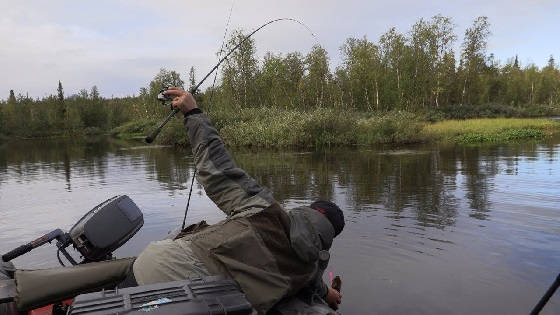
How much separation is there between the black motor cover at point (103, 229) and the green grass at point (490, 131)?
28218 millimetres

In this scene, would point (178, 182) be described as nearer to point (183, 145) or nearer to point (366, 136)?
point (366, 136)

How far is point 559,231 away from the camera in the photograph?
308 inches

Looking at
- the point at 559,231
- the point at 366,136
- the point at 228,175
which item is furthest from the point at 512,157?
the point at 228,175

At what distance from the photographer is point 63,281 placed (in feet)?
10.2

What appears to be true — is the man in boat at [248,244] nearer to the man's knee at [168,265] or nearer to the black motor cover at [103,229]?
the man's knee at [168,265]

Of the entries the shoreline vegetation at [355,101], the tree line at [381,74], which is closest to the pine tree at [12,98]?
the shoreline vegetation at [355,101]

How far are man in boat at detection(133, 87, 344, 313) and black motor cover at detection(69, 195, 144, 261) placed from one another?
131cm

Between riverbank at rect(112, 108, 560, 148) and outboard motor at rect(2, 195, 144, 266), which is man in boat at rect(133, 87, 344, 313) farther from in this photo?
riverbank at rect(112, 108, 560, 148)

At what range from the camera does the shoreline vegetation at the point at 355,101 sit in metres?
29.7

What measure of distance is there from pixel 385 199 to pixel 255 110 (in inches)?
1047

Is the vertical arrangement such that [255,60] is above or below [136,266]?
above

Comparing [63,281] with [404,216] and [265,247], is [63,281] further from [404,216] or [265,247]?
[404,216]

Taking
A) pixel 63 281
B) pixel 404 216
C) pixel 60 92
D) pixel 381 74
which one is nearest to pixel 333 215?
pixel 63 281

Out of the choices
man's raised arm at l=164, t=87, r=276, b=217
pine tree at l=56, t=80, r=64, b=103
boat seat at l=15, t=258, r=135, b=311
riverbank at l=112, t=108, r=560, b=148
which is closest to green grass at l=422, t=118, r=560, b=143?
riverbank at l=112, t=108, r=560, b=148
